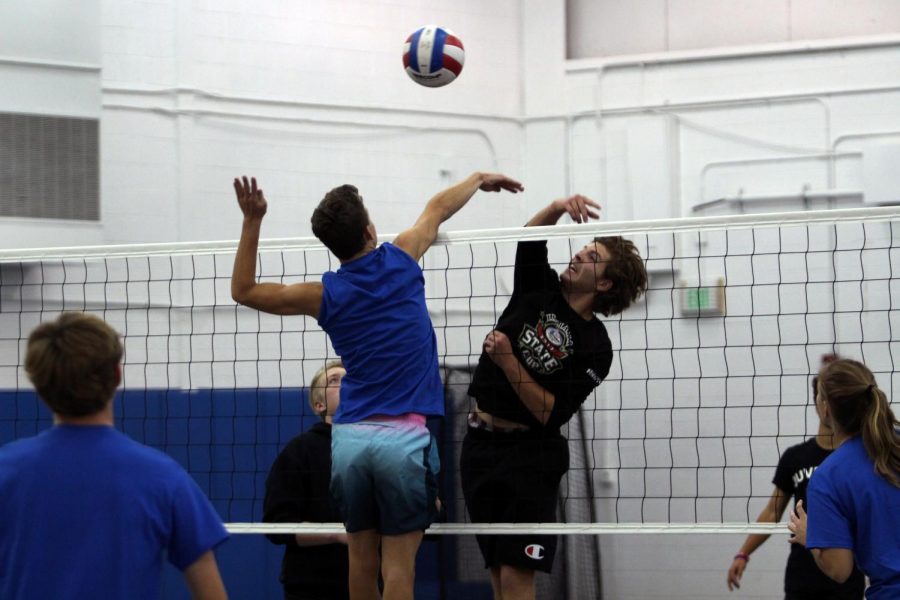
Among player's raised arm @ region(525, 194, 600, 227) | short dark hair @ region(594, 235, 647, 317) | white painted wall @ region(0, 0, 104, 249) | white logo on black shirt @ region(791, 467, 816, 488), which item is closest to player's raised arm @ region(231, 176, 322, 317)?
player's raised arm @ region(525, 194, 600, 227)

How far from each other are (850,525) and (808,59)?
6229 millimetres

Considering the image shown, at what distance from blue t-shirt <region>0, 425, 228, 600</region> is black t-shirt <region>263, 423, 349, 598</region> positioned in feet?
8.33

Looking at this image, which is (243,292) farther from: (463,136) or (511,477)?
(463,136)

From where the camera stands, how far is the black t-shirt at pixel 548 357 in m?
5.13

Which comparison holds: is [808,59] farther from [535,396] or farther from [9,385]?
[9,385]

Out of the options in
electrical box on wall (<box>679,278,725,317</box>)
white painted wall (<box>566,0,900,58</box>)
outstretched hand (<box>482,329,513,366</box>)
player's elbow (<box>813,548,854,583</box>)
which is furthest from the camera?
white painted wall (<box>566,0,900,58</box>)

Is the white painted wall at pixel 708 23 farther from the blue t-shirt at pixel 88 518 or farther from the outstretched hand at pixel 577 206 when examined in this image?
the blue t-shirt at pixel 88 518

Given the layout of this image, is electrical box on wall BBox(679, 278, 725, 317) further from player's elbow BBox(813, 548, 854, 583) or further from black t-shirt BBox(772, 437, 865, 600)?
player's elbow BBox(813, 548, 854, 583)

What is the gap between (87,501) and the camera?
2.76 m

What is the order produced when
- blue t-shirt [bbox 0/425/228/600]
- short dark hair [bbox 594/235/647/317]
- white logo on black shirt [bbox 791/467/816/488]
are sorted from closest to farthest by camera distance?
blue t-shirt [bbox 0/425/228/600], short dark hair [bbox 594/235/647/317], white logo on black shirt [bbox 791/467/816/488]

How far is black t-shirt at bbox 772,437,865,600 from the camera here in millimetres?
5492

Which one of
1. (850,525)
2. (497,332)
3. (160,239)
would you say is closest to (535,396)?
(497,332)

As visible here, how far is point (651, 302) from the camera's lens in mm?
9422

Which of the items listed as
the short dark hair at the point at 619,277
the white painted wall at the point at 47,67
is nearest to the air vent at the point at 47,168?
the white painted wall at the point at 47,67
